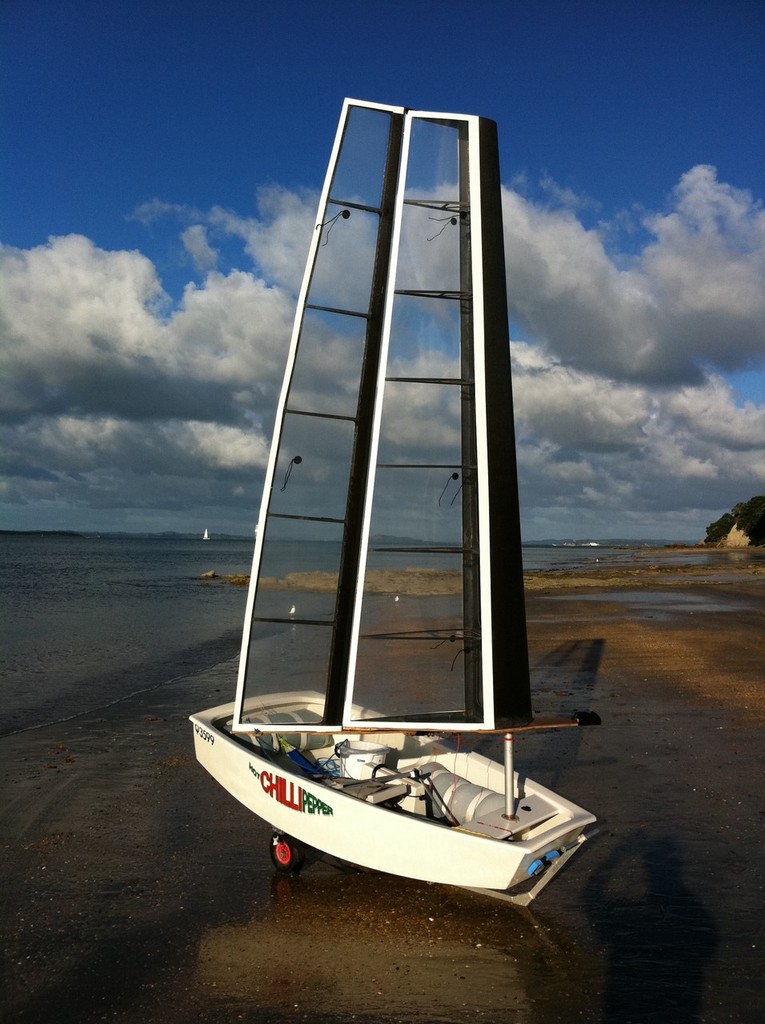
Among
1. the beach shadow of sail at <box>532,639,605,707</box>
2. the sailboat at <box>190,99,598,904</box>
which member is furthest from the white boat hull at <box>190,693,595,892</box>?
the beach shadow of sail at <box>532,639,605,707</box>

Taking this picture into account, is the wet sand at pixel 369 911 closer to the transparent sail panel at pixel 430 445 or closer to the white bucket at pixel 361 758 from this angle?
the white bucket at pixel 361 758

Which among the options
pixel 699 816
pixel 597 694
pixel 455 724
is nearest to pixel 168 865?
pixel 455 724

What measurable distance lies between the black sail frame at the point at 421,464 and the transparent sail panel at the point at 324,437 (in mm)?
16

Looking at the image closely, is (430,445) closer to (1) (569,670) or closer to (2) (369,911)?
(2) (369,911)

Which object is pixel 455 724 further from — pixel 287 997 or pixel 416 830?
pixel 287 997

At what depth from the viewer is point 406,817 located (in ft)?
15.8

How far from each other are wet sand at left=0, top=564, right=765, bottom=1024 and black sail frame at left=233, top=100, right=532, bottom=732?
124 centimetres

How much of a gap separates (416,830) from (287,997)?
3.66 ft

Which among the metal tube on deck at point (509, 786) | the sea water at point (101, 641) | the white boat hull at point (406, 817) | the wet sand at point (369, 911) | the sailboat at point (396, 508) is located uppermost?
the sailboat at point (396, 508)

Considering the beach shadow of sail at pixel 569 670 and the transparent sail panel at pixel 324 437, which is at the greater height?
the transparent sail panel at pixel 324 437

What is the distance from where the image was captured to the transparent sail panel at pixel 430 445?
18.4ft

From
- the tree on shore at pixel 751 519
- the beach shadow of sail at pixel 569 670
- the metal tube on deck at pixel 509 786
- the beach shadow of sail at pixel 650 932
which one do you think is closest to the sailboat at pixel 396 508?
the metal tube on deck at pixel 509 786

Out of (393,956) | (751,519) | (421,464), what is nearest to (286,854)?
(393,956)

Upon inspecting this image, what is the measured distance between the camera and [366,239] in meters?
5.86
